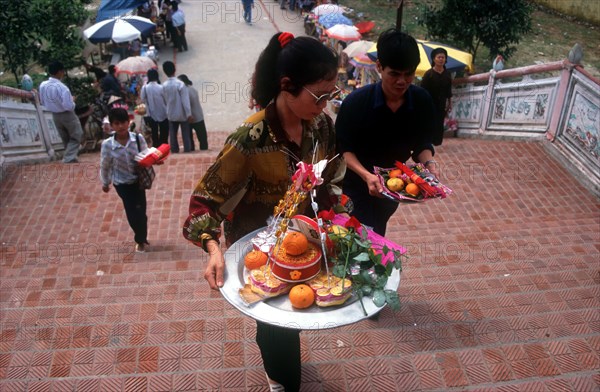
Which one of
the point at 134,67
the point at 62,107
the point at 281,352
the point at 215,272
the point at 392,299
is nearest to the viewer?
the point at 392,299

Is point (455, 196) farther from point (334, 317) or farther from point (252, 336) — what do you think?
point (334, 317)

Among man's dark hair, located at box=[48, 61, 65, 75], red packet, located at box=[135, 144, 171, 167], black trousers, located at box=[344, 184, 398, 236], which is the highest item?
black trousers, located at box=[344, 184, 398, 236]

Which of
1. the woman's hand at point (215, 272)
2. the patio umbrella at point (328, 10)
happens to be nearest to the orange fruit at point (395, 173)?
the woman's hand at point (215, 272)

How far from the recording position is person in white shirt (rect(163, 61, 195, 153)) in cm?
789

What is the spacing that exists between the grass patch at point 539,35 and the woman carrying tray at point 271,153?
9.56 m

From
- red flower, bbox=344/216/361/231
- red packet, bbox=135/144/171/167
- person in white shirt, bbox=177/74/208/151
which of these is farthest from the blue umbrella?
red flower, bbox=344/216/361/231

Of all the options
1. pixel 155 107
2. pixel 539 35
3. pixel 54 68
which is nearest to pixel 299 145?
pixel 54 68

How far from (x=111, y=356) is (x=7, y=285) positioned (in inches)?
59.7

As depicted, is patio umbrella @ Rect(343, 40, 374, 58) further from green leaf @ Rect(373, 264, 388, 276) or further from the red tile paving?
green leaf @ Rect(373, 264, 388, 276)

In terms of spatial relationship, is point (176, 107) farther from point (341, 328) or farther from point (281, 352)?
point (281, 352)

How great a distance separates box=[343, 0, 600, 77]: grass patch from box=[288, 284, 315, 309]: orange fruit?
10.1 meters

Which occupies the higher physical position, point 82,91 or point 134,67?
point 134,67

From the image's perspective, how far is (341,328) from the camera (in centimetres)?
349

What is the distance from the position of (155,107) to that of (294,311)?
6.88 metres
